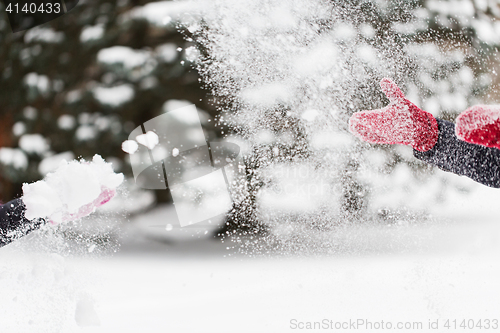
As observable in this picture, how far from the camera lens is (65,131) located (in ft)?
1.98

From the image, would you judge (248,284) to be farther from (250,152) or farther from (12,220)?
(12,220)

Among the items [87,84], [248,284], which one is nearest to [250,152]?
[248,284]

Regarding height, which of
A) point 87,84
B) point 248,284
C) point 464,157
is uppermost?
point 87,84

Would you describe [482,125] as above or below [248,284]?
above

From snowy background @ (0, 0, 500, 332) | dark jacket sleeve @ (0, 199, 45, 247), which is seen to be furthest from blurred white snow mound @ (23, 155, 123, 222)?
snowy background @ (0, 0, 500, 332)

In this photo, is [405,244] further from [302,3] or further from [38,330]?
[38,330]

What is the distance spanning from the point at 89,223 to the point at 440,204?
2.34ft

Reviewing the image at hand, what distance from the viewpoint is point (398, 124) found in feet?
1.29

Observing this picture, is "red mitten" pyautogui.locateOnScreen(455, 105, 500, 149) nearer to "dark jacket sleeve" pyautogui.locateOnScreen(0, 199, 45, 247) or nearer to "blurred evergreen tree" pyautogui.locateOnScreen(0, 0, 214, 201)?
"blurred evergreen tree" pyautogui.locateOnScreen(0, 0, 214, 201)

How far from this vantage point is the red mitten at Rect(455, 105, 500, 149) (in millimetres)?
290

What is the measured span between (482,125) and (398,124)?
0.36 feet

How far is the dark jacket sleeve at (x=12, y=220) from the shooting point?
434 millimetres

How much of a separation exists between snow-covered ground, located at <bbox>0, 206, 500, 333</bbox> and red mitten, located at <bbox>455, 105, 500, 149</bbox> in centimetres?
30

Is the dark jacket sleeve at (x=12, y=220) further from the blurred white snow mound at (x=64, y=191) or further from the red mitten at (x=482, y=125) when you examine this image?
the red mitten at (x=482, y=125)
